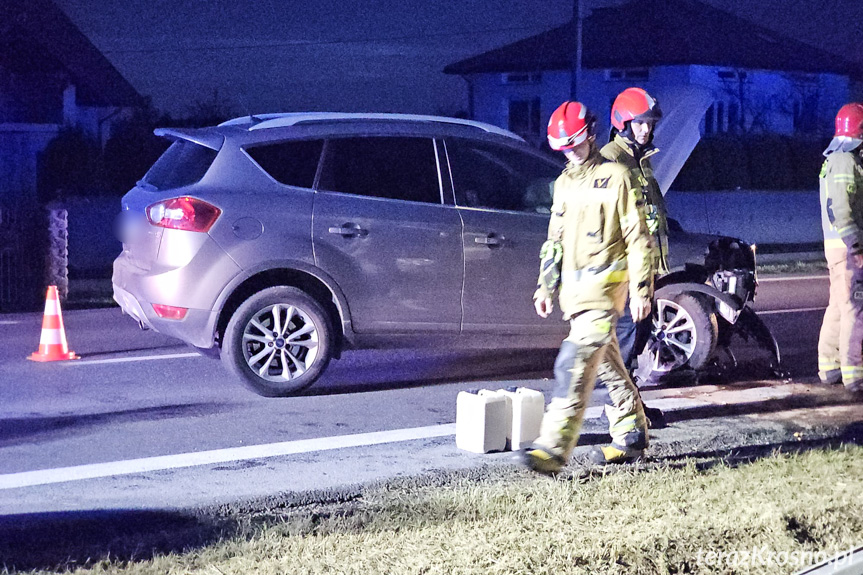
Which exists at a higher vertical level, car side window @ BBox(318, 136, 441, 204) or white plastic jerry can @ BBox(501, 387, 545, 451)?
car side window @ BBox(318, 136, 441, 204)

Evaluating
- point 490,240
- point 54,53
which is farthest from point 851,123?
point 54,53

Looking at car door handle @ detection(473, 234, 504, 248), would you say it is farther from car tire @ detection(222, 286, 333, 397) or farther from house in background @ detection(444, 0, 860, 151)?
house in background @ detection(444, 0, 860, 151)

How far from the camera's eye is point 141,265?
813 centimetres

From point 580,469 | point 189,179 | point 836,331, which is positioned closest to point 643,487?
point 580,469

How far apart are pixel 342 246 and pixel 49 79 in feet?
85.9

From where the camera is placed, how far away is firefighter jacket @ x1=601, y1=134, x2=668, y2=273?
255 inches

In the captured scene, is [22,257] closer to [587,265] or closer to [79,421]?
[79,421]

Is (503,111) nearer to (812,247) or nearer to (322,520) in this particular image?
(812,247)

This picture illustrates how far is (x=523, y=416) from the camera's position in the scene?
662 cm

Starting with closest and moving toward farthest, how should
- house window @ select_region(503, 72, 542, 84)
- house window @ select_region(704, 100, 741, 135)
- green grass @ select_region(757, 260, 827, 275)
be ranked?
green grass @ select_region(757, 260, 827, 275)
house window @ select_region(704, 100, 741, 135)
house window @ select_region(503, 72, 542, 84)

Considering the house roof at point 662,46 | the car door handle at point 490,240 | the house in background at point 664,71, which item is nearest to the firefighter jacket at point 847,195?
the car door handle at point 490,240

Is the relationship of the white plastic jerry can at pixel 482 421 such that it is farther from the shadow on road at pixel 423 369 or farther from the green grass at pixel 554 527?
the shadow on road at pixel 423 369

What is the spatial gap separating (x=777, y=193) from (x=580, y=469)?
79.1 ft

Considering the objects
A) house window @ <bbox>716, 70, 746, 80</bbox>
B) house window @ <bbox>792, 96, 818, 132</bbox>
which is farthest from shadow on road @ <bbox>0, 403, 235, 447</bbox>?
house window @ <bbox>792, 96, 818, 132</bbox>
